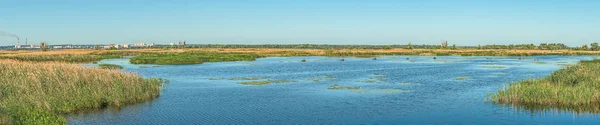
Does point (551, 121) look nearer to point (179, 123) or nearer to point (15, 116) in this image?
point (179, 123)

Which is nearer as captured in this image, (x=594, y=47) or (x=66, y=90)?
(x=66, y=90)

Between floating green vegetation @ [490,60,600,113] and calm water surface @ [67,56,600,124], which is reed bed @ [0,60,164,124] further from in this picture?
floating green vegetation @ [490,60,600,113]

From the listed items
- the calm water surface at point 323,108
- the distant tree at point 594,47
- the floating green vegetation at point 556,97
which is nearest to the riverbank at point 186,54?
the distant tree at point 594,47

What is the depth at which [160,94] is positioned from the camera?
34.9 metres

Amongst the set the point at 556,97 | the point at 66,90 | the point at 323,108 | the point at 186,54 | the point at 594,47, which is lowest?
the point at 323,108

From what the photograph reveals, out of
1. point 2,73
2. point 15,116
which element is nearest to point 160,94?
point 2,73

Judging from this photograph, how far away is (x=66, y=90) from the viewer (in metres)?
28.4

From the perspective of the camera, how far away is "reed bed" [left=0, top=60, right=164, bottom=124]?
25.8 m

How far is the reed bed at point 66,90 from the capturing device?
2580cm

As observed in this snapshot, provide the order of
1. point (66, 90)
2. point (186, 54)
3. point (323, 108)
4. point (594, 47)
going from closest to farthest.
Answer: point (66, 90) → point (323, 108) → point (186, 54) → point (594, 47)

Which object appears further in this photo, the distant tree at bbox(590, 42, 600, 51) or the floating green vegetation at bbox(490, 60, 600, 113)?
the distant tree at bbox(590, 42, 600, 51)

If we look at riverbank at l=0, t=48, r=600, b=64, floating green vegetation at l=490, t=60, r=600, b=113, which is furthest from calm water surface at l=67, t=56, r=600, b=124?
riverbank at l=0, t=48, r=600, b=64

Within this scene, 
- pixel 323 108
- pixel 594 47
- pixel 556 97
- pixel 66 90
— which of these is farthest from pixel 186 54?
pixel 594 47

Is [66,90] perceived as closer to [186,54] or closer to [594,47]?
[186,54]
